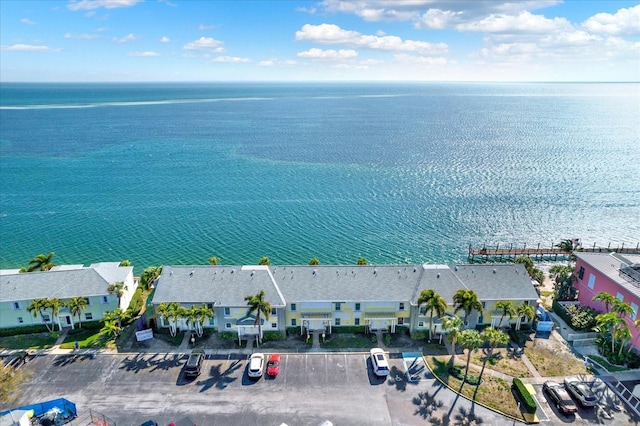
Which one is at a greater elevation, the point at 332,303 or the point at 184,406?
the point at 332,303

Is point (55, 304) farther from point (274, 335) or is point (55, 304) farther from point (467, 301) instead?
point (467, 301)

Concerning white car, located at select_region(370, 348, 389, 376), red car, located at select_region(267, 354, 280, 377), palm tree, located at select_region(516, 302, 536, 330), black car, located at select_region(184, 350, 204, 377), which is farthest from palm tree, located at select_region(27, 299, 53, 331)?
palm tree, located at select_region(516, 302, 536, 330)

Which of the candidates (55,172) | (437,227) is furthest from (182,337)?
(55,172)

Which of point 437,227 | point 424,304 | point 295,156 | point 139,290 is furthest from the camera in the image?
point 295,156

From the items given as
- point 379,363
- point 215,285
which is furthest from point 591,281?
point 215,285

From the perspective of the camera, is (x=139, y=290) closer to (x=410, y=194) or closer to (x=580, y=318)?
(x=580, y=318)
